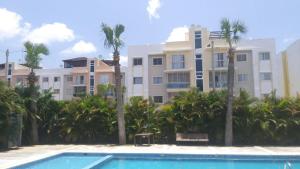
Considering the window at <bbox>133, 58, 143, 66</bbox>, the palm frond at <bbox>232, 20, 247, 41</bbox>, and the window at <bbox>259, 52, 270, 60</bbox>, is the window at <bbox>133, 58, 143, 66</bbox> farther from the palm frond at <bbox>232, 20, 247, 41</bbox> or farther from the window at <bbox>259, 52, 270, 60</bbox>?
the palm frond at <bbox>232, 20, 247, 41</bbox>

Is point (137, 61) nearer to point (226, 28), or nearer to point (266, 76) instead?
point (266, 76)

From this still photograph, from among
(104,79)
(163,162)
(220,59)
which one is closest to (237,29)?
(163,162)

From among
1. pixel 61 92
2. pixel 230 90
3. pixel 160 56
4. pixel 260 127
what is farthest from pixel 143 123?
pixel 61 92

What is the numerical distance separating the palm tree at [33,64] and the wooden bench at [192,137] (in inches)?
340

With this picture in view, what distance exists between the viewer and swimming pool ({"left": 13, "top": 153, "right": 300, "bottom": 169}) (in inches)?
473

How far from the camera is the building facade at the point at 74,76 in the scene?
62344 millimetres

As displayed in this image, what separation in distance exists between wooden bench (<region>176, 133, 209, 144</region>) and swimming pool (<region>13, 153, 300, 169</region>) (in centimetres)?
497

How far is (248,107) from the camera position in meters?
19.0

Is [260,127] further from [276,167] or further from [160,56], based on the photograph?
[160,56]

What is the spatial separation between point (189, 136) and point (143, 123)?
2887 mm

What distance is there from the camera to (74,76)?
210 ft

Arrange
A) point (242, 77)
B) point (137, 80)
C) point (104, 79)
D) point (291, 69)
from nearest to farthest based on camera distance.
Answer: point (291, 69)
point (242, 77)
point (137, 80)
point (104, 79)

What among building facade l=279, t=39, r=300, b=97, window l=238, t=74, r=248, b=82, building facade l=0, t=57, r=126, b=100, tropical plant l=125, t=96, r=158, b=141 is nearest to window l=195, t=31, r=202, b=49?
window l=238, t=74, r=248, b=82

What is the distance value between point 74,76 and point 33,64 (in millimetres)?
43738
